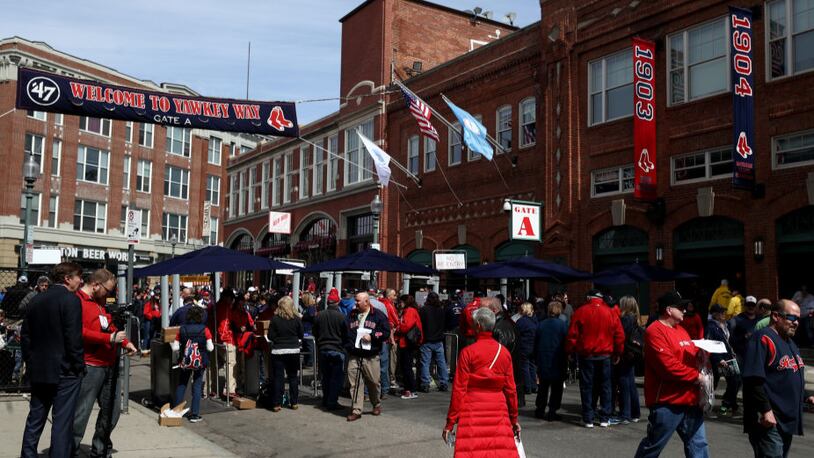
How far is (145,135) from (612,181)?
4060cm

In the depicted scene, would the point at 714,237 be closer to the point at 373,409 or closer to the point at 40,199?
the point at 373,409

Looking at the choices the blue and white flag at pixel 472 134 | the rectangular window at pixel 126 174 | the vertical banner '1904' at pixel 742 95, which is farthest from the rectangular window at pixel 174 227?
the vertical banner '1904' at pixel 742 95

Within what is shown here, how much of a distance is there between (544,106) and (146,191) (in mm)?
37645

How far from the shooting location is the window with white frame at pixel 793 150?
16750 mm

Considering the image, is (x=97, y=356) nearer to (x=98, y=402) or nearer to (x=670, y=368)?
(x=98, y=402)

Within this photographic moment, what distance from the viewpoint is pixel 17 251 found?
4384 cm

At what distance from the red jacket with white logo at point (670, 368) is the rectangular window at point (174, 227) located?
52.1m

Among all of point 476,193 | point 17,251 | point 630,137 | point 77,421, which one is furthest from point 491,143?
point 17,251

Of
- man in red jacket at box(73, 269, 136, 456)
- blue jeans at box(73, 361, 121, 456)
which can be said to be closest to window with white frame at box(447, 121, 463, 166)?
blue jeans at box(73, 361, 121, 456)

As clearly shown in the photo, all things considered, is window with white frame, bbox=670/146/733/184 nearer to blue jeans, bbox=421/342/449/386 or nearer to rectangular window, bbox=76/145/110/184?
blue jeans, bbox=421/342/449/386

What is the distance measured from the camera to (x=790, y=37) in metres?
17.2

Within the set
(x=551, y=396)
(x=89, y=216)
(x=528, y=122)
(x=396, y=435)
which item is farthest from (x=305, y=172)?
(x=396, y=435)

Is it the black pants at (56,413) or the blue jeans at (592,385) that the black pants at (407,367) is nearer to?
the blue jeans at (592,385)

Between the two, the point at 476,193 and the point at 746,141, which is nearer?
the point at 746,141
